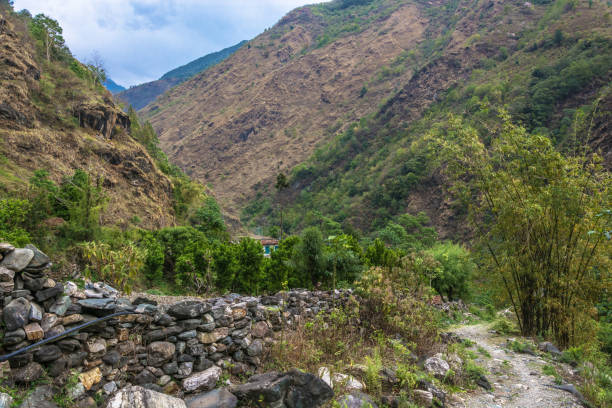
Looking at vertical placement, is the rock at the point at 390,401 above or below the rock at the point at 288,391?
below

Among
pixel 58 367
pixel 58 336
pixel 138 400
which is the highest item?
pixel 58 336

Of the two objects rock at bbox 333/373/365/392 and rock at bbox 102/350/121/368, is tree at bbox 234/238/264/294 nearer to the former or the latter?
rock at bbox 333/373/365/392

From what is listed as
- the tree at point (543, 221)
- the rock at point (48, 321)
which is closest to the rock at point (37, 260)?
the rock at point (48, 321)

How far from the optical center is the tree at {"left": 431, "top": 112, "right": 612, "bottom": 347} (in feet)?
21.5

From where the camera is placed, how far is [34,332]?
279 cm

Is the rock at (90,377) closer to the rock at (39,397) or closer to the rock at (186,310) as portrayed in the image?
the rock at (39,397)

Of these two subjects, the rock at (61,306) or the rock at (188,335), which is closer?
the rock at (61,306)

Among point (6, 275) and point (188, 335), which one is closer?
point (6, 275)

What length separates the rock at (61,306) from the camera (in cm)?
304

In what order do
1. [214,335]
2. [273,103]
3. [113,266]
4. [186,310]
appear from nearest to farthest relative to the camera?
[186,310], [214,335], [113,266], [273,103]

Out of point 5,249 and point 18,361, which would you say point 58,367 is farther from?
point 5,249

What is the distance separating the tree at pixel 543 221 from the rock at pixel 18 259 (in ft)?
24.4

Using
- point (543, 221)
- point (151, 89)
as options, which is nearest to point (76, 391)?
point (543, 221)

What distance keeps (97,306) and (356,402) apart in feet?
9.48
